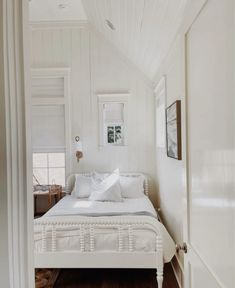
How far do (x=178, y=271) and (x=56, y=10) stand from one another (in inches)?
158

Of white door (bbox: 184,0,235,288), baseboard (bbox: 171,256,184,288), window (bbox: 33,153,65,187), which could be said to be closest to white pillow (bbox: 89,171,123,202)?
window (bbox: 33,153,65,187)

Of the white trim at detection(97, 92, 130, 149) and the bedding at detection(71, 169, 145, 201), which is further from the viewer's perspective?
the white trim at detection(97, 92, 130, 149)

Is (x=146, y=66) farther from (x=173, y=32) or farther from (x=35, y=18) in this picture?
(x=35, y=18)

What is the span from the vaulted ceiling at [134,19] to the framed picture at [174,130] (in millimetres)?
701

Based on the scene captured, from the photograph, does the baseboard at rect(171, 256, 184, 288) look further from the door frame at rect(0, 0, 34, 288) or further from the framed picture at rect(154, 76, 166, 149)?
the door frame at rect(0, 0, 34, 288)

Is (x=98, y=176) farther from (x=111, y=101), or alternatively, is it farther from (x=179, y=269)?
(x=179, y=269)

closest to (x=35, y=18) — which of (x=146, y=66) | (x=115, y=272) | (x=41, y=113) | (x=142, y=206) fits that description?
(x=41, y=113)

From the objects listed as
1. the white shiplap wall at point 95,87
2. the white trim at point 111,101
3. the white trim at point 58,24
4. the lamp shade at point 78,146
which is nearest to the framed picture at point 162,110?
the white shiplap wall at point 95,87

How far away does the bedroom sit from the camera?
0.77m

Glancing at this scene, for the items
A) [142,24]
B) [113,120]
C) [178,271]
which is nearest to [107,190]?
[113,120]

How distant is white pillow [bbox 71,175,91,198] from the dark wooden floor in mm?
1331

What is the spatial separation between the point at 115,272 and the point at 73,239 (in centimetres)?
82

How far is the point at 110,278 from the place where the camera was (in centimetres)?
294

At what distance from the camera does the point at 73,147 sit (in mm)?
4691
